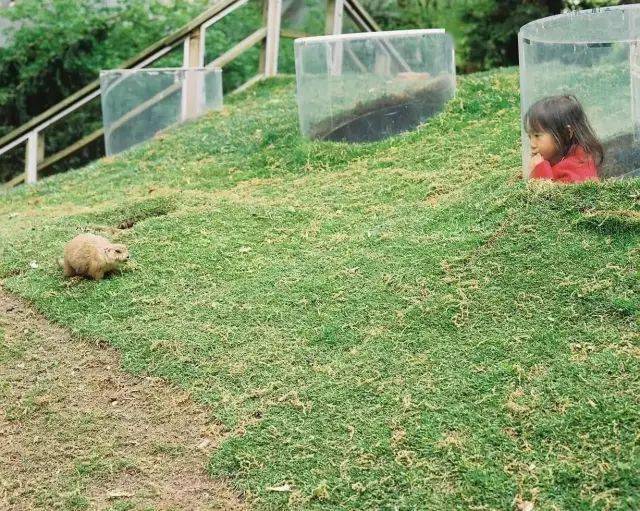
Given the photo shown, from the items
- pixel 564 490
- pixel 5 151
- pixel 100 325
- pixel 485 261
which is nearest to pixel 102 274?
pixel 100 325

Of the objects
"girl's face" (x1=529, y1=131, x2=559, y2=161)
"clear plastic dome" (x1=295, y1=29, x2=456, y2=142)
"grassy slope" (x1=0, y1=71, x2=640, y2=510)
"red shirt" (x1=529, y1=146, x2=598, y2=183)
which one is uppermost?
"clear plastic dome" (x1=295, y1=29, x2=456, y2=142)

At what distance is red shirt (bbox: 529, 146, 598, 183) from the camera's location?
4.63m

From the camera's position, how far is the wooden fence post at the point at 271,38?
1104cm

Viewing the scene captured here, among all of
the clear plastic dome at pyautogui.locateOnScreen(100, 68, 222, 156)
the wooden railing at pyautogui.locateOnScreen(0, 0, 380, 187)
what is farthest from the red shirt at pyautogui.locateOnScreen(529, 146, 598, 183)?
the wooden railing at pyautogui.locateOnScreen(0, 0, 380, 187)

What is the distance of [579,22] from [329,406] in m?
3.07

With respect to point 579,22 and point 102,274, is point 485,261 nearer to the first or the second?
point 579,22

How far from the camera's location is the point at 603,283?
153 inches

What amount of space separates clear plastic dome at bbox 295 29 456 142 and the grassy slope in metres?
0.79

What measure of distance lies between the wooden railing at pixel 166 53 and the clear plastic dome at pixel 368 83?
10.3 feet

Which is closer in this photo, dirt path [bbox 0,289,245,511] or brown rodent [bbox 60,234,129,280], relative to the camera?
dirt path [bbox 0,289,245,511]

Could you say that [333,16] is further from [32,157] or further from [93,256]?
[93,256]

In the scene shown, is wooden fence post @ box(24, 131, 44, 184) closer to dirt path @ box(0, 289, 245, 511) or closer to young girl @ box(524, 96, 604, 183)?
dirt path @ box(0, 289, 245, 511)

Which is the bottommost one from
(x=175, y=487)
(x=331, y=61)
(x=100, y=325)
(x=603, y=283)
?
(x=175, y=487)

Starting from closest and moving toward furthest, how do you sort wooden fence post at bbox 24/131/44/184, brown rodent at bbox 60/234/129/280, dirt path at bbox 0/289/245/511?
dirt path at bbox 0/289/245/511
brown rodent at bbox 60/234/129/280
wooden fence post at bbox 24/131/44/184
